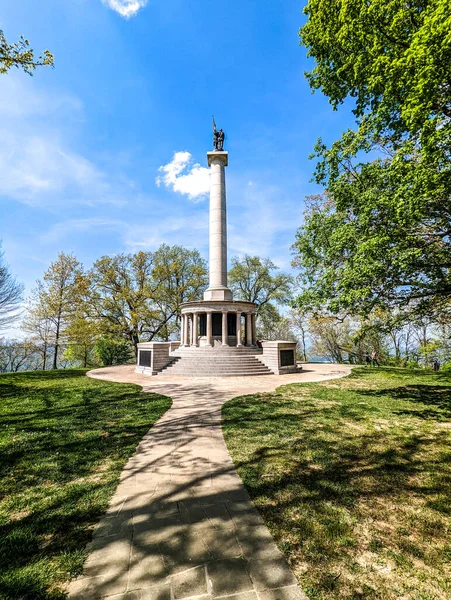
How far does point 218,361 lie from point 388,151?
14.5 meters

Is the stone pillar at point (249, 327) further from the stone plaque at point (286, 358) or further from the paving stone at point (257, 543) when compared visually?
the paving stone at point (257, 543)

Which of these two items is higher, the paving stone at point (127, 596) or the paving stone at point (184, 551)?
the paving stone at point (127, 596)

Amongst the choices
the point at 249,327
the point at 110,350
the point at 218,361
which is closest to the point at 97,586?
the point at 218,361

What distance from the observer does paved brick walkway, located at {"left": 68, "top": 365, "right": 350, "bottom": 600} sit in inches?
100.0

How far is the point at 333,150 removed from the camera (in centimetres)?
1080

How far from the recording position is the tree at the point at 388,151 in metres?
6.86

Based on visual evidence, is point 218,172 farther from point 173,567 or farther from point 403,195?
point 173,567

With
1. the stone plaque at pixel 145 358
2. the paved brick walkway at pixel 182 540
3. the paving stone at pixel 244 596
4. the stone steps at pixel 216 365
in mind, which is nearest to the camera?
the paving stone at pixel 244 596

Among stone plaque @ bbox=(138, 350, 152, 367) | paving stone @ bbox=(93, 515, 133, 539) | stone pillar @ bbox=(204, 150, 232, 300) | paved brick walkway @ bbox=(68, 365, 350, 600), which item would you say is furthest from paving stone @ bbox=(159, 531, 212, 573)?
stone pillar @ bbox=(204, 150, 232, 300)

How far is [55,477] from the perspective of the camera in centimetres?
453

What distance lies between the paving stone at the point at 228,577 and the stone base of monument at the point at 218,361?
13.9m

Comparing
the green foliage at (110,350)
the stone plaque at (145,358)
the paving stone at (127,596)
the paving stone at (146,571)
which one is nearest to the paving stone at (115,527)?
the paving stone at (146,571)

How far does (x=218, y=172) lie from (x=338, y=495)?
25957mm

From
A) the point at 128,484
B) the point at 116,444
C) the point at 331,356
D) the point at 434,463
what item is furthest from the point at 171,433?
the point at 331,356
